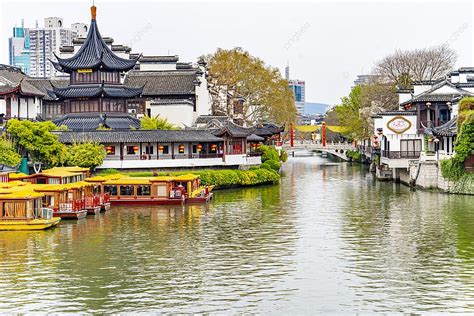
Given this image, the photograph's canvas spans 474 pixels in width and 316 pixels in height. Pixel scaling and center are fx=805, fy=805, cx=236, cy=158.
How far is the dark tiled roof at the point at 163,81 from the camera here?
286ft

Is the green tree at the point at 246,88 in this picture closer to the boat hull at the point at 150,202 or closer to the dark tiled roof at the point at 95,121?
the dark tiled roof at the point at 95,121

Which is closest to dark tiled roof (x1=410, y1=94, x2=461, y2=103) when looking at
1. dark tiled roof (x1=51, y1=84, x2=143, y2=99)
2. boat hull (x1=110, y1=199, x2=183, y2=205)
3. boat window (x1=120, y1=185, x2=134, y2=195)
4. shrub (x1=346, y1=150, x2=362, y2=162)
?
dark tiled roof (x1=51, y1=84, x2=143, y2=99)

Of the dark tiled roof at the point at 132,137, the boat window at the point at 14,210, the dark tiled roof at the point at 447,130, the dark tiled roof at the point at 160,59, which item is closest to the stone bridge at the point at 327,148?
the dark tiled roof at the point at 160,59

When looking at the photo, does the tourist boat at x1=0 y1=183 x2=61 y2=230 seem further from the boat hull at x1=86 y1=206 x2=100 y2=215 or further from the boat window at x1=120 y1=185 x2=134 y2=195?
the boat window at x1=120 y1=185 x2=134 y2=195

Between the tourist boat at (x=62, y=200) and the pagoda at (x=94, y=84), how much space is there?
1039 inches

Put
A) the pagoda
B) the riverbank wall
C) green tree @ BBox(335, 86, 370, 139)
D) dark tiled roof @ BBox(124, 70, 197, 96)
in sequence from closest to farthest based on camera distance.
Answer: the riverbank wall → the pagoda → dark tiled roof @ BBox(124, 70, 197, 96) → green tree @ BBox(335, 86, 370, 139)

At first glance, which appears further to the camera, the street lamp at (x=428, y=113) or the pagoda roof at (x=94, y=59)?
the pagoda roof at (x=94, y=59)

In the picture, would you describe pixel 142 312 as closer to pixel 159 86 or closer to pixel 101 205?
pixel 101 205

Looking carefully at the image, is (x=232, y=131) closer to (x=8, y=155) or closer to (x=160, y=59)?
(x=8, y=155)

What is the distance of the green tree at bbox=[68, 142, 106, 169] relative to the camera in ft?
201

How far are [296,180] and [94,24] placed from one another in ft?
79.2

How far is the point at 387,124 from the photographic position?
70.4 m

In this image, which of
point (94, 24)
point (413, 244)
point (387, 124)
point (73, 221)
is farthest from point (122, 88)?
point (413, 244)

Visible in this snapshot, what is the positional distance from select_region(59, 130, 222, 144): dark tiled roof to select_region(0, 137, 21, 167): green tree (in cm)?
813
